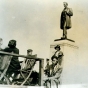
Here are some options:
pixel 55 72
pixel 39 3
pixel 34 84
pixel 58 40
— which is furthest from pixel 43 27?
pixel 34 84

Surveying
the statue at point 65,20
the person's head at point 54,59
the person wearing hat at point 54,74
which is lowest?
the person wearing hat at point 54,74

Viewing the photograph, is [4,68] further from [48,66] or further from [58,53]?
[58,53]

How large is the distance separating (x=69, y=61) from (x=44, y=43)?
16.4 inches

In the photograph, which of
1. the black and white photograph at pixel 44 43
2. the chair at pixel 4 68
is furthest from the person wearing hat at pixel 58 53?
the chair at pixel 4 68

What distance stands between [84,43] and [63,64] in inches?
12.5

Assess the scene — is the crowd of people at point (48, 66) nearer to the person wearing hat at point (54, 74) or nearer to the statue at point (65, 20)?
the person wearing hat at point (54, 74)

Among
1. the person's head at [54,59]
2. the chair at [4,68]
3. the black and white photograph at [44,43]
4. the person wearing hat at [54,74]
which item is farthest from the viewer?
the person's head at [54,59]

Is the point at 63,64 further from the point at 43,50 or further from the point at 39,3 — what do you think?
the point at 39,3

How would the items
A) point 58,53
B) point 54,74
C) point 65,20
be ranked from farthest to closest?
point 65,20
point 58,53
point 54,74

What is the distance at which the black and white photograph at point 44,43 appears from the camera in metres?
2.02

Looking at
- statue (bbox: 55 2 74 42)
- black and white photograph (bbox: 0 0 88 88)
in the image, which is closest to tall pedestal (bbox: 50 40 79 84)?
black and white photograph (bbox: 0 0 88 88)

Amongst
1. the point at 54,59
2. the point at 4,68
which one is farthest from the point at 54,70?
the point at 4,68

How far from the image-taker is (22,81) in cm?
200

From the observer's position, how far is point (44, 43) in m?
2.63
